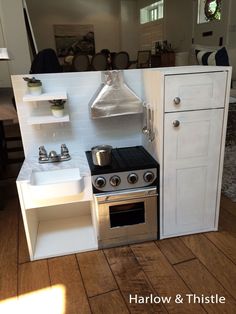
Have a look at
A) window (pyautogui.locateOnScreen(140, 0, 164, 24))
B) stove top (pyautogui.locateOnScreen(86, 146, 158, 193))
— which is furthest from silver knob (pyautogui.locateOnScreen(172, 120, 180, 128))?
window (pyautogui.locateOnScreen(140, 0, 164, 24))

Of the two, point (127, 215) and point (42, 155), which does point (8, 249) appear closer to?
point (42, 155)

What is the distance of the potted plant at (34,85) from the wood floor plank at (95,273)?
45.5 inches

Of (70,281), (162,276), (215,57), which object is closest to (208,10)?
(215,57)

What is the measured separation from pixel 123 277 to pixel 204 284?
48cm

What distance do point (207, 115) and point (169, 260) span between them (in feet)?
3.24

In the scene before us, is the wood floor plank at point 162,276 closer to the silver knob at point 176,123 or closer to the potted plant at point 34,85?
the silver knob at point 176,123

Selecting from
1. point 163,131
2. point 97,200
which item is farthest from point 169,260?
point 163,131

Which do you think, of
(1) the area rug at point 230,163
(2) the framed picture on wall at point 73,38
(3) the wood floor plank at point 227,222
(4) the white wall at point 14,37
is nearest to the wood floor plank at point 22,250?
(3) the wood floor plank at point 227,222

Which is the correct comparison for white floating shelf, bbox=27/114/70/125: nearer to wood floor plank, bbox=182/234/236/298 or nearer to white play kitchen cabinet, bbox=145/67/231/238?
white play kitchen cabinet, bbox=145/67/231/238

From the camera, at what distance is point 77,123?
1993mm

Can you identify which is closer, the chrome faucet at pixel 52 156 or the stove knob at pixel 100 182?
the stove knob at pixel 100 182

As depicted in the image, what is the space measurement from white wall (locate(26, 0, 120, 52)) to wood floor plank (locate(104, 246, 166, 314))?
7.61m

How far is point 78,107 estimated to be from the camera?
1951 mm

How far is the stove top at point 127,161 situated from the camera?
67.2 inches
